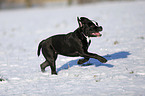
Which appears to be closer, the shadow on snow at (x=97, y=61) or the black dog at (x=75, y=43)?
the black dog at (x=75, y=43)

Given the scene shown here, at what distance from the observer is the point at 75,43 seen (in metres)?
5.13

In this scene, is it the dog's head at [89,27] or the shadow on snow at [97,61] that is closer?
the dog's head at [89,27]

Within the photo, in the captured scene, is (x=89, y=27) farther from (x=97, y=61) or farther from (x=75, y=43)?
(x=97, y=61)

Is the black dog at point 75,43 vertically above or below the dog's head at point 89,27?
below

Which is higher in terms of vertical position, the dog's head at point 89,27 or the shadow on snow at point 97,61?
the dog's head at point 89,27

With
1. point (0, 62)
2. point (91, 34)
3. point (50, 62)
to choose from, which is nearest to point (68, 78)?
point (50, 62)

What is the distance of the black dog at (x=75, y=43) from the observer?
4910 mm

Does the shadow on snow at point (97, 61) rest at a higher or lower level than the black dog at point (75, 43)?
lower

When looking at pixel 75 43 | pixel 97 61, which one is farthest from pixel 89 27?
pixel 97 61

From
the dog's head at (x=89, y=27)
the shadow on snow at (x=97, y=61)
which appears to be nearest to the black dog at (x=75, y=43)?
the dog's head at (x=89, y=27)

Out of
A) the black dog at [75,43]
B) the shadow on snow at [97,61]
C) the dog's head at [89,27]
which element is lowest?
the shadow on snow at [97,61]

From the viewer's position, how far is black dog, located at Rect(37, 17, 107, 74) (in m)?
4.91

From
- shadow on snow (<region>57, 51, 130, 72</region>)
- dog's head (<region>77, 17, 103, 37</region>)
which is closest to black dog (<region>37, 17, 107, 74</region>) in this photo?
dog's head (<region>77, 17, 103, 37</region>)

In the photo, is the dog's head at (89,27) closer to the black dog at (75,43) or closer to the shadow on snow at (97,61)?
the black dog at (75,43)
